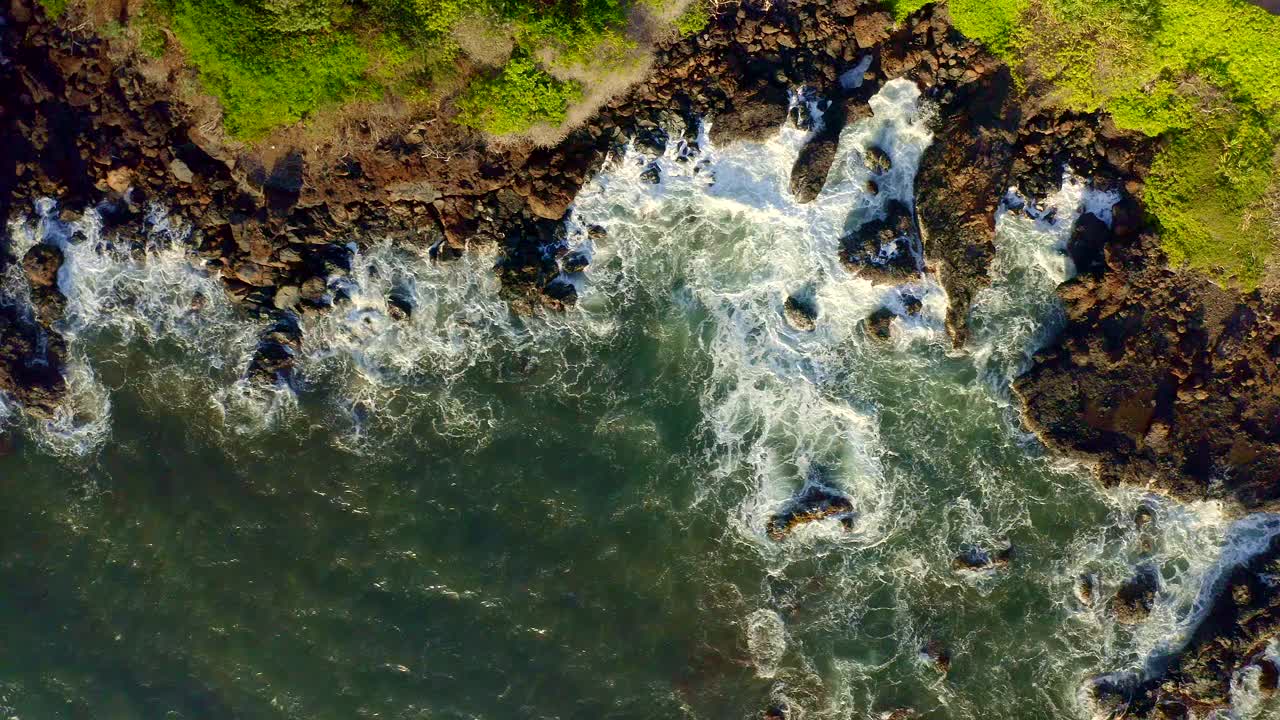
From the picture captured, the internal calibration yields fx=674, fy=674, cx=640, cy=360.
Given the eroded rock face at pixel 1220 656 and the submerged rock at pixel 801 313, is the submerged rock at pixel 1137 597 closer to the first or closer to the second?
the eroded rock face at pixel 1220 656

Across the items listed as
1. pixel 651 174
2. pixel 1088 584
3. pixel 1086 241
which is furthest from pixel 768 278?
pixel 1088 584

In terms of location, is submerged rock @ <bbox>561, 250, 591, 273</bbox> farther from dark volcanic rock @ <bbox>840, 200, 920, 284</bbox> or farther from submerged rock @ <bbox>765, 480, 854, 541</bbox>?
submerged rock @ <bbox>765, 480, 854, 541</bbox>

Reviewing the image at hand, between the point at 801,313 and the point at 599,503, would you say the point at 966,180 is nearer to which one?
the point at 801,313

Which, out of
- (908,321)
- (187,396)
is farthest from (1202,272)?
(187,396)

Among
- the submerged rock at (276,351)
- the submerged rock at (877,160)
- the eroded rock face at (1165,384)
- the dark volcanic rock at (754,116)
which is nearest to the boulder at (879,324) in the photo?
the submerged rock at (877,160)

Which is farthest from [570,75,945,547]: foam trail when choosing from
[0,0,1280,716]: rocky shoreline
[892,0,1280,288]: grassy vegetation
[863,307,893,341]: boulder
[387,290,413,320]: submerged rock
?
[387,290,413,320]: submerged rock

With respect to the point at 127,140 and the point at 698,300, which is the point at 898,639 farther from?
the point at 127,140
